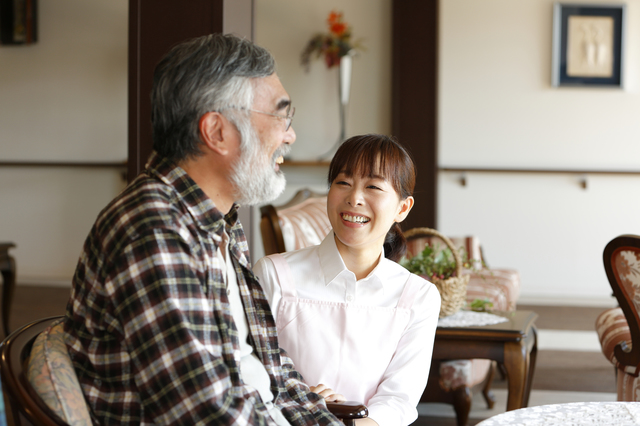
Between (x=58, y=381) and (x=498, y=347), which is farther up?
(x=58, y=381)

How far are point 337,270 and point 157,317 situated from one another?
617 millimetres

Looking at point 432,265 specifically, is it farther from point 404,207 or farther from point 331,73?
point 331,73

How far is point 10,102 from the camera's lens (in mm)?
5758

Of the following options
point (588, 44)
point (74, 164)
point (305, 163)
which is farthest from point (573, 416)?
point (74, 164)

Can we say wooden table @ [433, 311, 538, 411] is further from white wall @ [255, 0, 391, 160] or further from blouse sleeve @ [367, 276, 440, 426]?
white wall @ [255, 0, 391, 160]

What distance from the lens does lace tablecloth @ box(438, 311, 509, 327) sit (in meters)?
2.08

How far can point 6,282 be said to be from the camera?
3.82 m

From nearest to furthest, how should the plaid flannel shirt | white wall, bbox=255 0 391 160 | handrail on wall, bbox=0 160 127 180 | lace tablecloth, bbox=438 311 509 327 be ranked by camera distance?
the plaid flannel shirt → lace tablecloth, bbox=438 311 509 327 → white wall, bbox=255 0 391 160 → handrail on wall, bbox=0 160 127 180

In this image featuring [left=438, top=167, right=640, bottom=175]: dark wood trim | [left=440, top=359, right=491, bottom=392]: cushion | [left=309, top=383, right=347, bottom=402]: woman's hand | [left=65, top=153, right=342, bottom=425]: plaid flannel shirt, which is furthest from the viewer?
[left=438, top=167, right=640, bottom=175]: dark wood trim

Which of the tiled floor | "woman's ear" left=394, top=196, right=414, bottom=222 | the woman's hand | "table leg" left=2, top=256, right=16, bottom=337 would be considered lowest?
the tiled floor

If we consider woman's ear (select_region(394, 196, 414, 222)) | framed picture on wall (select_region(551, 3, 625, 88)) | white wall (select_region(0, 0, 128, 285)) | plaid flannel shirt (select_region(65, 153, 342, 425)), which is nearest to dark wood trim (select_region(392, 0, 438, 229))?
framed picture on wall (select_region(551, 3, 625, 88))

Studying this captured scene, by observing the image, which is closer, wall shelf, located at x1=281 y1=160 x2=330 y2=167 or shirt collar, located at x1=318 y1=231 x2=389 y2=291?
shirt collar, located at x1=318 y1=231 x2=389 y2=291

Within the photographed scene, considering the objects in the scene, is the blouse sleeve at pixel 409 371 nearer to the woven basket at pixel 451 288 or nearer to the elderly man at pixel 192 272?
the elderly man at pixel 192 272

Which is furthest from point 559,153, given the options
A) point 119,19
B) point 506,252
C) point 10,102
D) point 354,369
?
point 10,102
